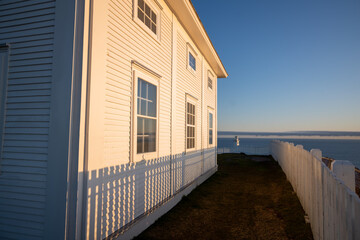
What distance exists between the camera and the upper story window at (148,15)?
16.1 feet

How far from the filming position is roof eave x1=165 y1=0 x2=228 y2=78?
6.50m

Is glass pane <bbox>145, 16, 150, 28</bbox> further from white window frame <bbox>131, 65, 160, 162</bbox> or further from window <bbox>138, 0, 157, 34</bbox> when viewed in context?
white window frame <bbox>131, 65, 160, 162</bbox>

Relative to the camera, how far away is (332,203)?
8.95 ft

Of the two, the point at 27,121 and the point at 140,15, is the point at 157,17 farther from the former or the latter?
the point at 27,121

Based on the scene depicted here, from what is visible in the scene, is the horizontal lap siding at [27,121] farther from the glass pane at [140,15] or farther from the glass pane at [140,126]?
the glass pane at [140,15]

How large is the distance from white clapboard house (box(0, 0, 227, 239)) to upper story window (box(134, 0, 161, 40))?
6 cm

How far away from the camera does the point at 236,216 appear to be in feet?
19.5

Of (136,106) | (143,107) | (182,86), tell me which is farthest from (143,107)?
(182,86)

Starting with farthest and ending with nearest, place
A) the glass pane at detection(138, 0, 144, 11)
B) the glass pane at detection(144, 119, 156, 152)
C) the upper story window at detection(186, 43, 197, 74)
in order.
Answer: the upper story window at detection(186, 43, 197, 74)
the glass pane at detection(144, 119, 156, 152)
the glass pane at detection(138, 0, 144, 11)

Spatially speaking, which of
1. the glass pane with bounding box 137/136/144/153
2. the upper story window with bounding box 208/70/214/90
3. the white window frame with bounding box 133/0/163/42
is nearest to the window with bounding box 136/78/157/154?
the glass pane with bounding box 137/136/144/153

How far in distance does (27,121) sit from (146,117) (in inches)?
90.6

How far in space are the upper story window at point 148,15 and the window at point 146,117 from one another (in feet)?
4.36

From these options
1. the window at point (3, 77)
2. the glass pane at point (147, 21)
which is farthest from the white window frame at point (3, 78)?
the glass pane at point (147, 21)

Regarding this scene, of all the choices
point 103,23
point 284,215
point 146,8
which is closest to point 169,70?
point 146,8
